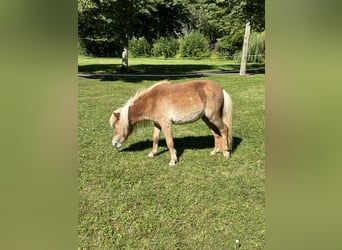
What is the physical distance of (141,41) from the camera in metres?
13.9

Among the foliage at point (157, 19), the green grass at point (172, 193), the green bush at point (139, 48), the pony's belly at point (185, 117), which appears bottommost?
the green grass at point (172, 193)

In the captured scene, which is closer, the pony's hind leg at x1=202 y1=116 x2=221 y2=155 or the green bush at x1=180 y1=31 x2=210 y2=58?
the pony's hind leg at x1=202 y1=116 x2=221 y2=155

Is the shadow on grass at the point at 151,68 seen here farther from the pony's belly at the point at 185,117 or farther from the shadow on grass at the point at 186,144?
the pony's belly at the point at 185,117

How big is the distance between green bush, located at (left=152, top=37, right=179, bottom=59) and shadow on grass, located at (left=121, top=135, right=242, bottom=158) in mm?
6402

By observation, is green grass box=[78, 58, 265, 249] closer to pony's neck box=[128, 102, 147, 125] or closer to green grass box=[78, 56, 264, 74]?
pony's neck box=[128, 102, 147, 125]

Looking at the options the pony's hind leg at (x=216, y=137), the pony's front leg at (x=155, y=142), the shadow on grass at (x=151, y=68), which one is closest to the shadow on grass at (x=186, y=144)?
the pony's front leg at (x=155, y=142)

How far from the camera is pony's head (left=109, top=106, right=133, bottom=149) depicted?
15.1 ft

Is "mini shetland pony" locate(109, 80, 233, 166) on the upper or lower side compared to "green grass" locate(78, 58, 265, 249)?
upper

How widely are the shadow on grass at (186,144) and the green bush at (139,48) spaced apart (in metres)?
8.48

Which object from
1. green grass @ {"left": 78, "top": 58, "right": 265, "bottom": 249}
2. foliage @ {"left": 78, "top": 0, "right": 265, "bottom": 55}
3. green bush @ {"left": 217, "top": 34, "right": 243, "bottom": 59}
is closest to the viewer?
green grass @ {"left": 78, "top": 58, "right": 265, "bottom": 249}

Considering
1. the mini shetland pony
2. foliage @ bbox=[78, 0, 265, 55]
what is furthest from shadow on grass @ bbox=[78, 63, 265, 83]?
the mini shetland pony

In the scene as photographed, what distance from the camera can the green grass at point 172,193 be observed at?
2938 mm
